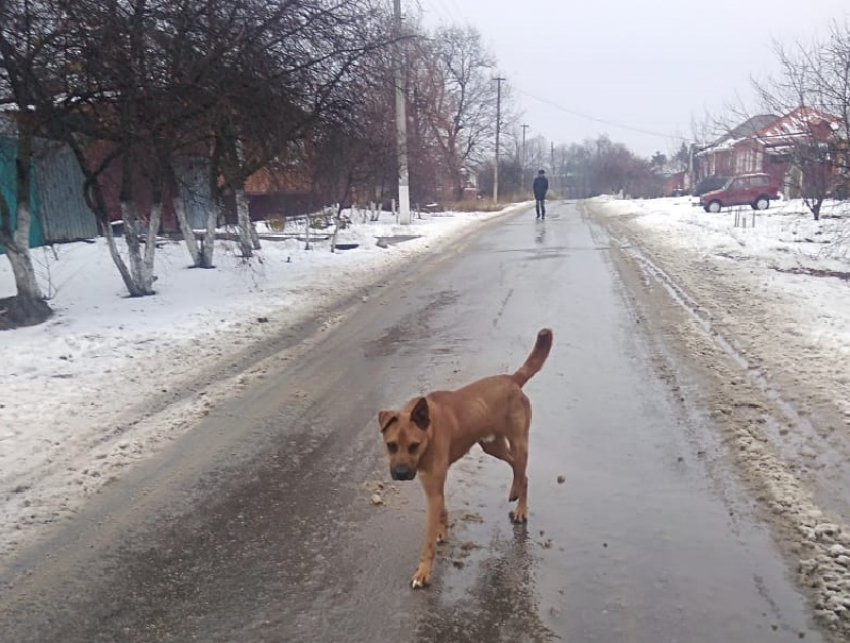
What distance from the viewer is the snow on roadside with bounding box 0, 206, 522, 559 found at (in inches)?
205

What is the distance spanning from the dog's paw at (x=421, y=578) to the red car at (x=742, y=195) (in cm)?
3970

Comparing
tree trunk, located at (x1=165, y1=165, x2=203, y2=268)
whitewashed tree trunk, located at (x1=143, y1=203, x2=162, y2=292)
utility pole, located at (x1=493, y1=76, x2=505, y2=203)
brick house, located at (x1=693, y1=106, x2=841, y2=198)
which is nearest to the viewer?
whitewashed tree trunk, located at (x1=143, y1=203, x2=162, y2=292)

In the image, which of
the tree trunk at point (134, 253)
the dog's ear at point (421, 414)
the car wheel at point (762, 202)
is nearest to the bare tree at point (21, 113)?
the tree trunk at point (134, 253)

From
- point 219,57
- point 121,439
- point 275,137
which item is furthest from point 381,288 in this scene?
point 121,439

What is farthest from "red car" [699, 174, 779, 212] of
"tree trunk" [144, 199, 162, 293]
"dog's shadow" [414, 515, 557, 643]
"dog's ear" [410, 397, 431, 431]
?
"dog's ear" [410, 397, 431, 431]

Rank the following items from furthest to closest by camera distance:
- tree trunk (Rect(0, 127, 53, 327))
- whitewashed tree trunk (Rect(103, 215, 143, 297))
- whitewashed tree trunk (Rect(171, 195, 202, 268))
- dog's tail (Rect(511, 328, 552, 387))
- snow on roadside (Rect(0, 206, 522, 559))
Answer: whitewashed tree trunk (Rect(171, 195, 202, 268)) → whitewashed tree trunk (Rect(103, 215, 143, 297)) → tree trunk (Rect(0, 127, 53, 327)) → snow on roadside (Rect(0, 206, 522, 559)) → dog's tail (Rect(511, 328, 552, 387))

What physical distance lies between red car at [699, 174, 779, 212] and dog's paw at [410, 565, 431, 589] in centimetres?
3970

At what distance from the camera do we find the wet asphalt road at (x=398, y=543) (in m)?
3.42

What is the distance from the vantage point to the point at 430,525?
3721 mm

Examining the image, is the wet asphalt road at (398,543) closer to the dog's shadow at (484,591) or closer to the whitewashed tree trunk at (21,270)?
the dog's shadow at (484,591)

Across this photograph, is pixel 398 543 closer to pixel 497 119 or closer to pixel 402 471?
pixel 402 471

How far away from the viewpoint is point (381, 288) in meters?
13.9

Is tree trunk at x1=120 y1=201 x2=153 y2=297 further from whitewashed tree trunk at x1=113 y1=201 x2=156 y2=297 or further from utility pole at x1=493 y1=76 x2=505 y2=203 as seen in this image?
utility pole at x1=493 y1=76 x2=505 y2=203

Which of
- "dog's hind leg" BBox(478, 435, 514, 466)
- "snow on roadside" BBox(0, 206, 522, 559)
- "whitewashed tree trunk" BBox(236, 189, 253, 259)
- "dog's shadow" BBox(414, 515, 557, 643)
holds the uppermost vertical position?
"whitewashed tree trunk" BBox(236, 189, 253, 259)
